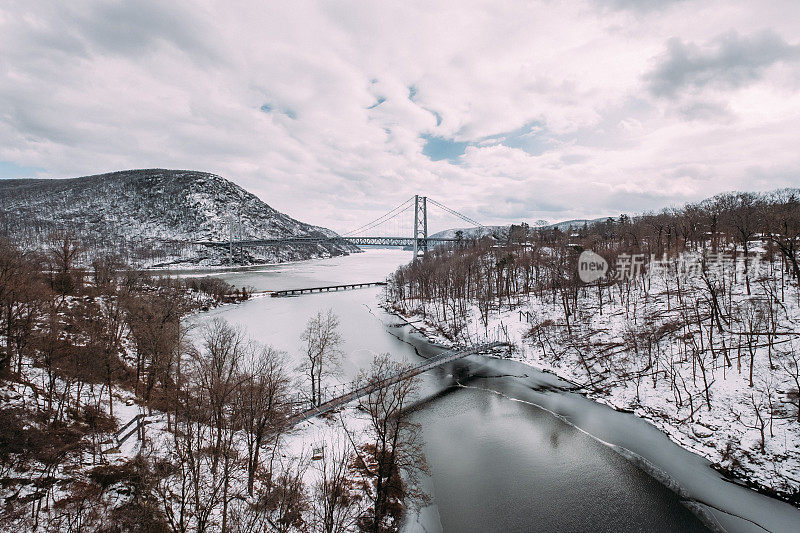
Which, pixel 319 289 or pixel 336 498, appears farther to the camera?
pixel 319 289

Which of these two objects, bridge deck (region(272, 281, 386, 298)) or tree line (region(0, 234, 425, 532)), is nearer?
tree line (region(0, 234, 425, 532))

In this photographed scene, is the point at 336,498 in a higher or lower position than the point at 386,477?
higher

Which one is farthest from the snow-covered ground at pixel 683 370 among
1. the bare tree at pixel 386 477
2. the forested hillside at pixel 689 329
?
the bare tree at pixel 386 477

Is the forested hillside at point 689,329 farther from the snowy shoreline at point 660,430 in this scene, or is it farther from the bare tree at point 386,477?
the bare tree at point 386,477

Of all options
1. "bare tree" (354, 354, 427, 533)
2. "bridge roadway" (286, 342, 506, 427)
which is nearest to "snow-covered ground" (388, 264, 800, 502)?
"bridge roadway" (286, 342, 506, 427)

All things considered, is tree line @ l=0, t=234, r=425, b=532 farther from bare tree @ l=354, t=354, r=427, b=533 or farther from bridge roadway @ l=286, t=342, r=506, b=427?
bridge roadway @ l=286, t=342, r=506, b=427

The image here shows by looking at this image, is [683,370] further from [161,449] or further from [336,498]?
[161,449]

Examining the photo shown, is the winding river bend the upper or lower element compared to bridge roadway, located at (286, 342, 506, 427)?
lower

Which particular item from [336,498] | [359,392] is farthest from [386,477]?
[359,392]
